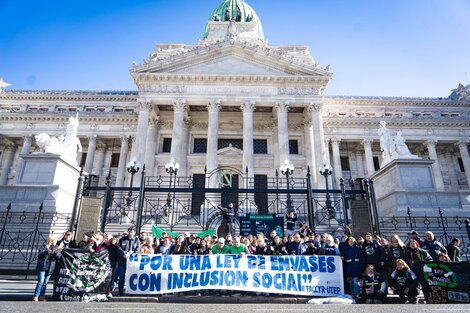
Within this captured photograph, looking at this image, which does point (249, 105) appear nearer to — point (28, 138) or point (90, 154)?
point (90, 154)

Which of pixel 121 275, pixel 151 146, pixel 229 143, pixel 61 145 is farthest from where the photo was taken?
pixel 229 143

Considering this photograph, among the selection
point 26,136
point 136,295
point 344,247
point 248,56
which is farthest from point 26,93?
point 344,247

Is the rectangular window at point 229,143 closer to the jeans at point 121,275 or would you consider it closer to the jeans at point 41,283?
the jeans at point 121,275

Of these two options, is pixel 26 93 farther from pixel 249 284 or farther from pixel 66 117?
pixel 249 284

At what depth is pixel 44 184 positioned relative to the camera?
42.4 ft

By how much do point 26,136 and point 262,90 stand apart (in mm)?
27909

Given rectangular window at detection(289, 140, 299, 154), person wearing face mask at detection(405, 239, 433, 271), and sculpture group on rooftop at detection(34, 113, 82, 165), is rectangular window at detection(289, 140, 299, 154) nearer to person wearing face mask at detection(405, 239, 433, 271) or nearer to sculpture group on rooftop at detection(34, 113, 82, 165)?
sculpture group on rooftop at detection(34, 113, 82, 165)

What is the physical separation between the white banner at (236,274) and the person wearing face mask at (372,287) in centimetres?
53

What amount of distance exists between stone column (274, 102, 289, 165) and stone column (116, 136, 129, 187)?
55.8ft

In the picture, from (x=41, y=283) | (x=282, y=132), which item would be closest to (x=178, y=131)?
(x=282, y=132)

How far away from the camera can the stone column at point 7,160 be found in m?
34.6

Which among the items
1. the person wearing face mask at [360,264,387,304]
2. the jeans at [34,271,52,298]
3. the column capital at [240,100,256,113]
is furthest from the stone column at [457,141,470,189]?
the jeans at [34,271,52,298]

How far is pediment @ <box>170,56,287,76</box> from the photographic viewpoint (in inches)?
1166

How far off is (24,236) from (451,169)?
42799 mm
